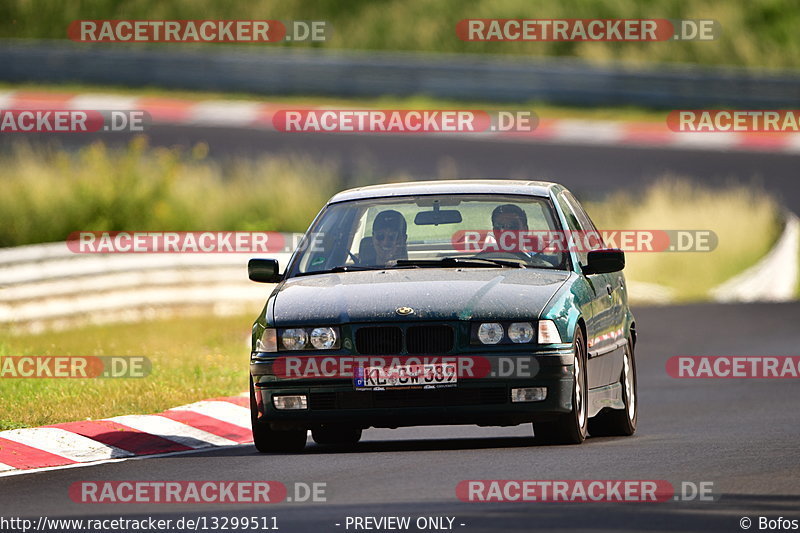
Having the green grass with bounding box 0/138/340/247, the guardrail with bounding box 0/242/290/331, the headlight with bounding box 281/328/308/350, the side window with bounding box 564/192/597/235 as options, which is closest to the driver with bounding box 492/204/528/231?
the side window with bounding box 564/192/597/235

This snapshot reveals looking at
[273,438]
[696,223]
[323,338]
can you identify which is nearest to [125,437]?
[273,438]

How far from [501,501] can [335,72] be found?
29732 mm

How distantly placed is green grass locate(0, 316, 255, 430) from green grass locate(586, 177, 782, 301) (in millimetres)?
7449

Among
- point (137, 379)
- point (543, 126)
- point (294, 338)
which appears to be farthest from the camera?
point (543, 126)

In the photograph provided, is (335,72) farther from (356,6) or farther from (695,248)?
(695,248)

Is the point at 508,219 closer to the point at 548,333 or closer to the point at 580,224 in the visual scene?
the point at 580,224

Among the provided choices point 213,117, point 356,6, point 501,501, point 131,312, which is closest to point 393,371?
point 501,501

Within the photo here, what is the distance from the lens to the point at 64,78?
125 feet

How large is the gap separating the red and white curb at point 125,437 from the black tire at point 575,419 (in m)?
2.30

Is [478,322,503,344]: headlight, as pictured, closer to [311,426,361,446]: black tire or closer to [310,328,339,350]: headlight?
[310,328,339,350]: headlight

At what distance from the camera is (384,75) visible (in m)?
37.2

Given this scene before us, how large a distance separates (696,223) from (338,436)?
16.6 meters

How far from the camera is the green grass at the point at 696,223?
26.0 meters

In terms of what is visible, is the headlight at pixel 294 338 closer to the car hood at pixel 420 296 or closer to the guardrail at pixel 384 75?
the car hood at pixel 420 296
